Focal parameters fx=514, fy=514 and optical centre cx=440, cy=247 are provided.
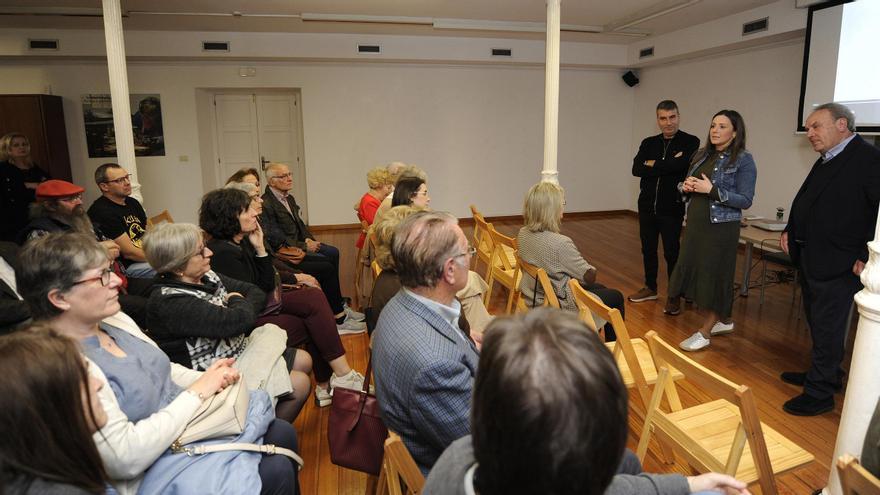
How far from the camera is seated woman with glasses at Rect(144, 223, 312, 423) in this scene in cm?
199

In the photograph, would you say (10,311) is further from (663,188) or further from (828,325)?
(663,188)

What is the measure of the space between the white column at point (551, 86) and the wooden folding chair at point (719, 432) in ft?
10.9

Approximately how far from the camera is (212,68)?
7.65m

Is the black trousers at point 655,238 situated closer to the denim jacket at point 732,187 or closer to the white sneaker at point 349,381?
the denim jacket at point 732,187

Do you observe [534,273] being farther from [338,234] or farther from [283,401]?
[338,234]

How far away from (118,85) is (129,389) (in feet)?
13.8

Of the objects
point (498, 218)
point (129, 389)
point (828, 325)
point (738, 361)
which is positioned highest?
point (129, 389)

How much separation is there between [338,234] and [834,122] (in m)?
6.65

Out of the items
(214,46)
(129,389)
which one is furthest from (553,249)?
(214,46)

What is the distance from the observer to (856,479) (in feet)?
3.78

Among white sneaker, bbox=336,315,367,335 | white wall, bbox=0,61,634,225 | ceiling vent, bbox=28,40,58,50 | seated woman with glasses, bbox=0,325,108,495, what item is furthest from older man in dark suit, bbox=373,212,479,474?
ceiling vent, bbox=28,40,58,50

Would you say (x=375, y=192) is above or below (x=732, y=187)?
below

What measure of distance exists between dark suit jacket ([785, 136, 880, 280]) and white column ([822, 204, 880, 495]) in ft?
3.52

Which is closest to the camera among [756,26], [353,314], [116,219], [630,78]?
[116,219]
